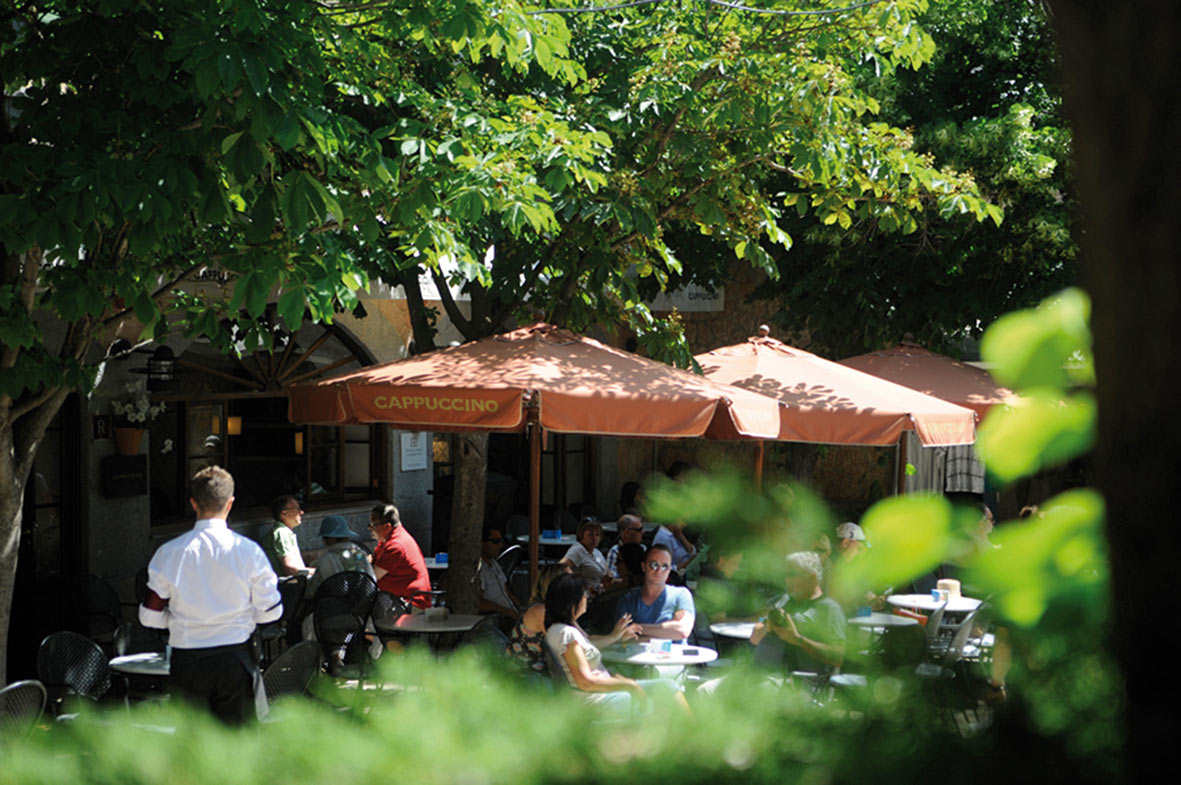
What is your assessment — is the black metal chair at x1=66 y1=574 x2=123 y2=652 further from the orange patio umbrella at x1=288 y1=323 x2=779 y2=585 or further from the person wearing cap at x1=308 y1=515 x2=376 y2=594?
the orange patio umbrella at x1=288 y1=323 x2=779 y2=585

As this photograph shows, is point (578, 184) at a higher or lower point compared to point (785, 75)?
lower

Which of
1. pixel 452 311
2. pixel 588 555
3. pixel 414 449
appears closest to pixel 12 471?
pixel 452 311

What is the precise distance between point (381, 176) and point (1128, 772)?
5056 millimetres

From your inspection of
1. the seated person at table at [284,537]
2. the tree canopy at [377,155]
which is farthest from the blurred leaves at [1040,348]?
the seated person at table at [284,537]

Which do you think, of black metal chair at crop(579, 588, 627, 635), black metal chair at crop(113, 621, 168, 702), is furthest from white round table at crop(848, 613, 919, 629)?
black metal chair at crop(579, 588, 627, 635)

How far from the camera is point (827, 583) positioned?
817 millimetres

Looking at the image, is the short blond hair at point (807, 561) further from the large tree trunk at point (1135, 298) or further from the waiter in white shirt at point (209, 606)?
the waiter in white shirt at point (209, 606)

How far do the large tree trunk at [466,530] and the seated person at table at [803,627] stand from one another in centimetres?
845

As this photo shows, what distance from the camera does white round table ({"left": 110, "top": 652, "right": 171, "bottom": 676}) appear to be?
6750 millimetres

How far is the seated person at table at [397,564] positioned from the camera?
9.20 metres

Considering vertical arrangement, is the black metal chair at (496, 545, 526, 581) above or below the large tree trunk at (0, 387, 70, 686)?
below

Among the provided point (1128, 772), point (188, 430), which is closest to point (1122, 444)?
point (1128, 772)

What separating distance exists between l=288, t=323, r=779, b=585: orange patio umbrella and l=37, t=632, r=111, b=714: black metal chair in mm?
2162

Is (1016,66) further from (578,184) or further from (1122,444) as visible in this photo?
(1122,444)
